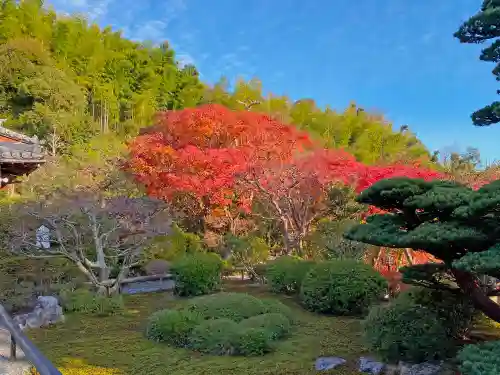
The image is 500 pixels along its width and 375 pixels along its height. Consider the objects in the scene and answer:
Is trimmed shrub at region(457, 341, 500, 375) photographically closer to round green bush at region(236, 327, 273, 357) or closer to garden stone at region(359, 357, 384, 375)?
garden stone at region(359, 357, 384, 375)

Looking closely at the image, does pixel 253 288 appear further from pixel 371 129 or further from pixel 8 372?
pixel 371 129

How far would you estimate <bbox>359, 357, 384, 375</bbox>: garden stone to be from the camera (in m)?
4.52

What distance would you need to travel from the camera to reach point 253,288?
376 inches

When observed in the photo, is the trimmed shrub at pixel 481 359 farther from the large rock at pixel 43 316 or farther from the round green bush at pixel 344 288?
the large rock at pixel 43 316

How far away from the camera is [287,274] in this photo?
8.54m

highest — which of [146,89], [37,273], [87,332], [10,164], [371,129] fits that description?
[146,89]

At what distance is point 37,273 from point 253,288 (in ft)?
13.5

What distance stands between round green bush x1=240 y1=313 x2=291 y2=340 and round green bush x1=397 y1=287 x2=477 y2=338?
181cm

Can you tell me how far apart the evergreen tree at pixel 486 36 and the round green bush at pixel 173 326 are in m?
4.00

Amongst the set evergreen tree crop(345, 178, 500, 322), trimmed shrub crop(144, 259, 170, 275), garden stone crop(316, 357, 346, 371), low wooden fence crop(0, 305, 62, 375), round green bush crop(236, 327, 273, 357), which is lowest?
garden stone crop(316, 357, 346, 371)

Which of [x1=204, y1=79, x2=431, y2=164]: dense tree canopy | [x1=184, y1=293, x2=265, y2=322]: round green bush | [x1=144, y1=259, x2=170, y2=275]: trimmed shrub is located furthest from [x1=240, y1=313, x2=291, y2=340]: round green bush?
[x1=204, y1=79, x2=431, y2=164]: dense tree canopy

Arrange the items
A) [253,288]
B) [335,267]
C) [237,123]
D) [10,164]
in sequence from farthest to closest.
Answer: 1. [237,123]
2. [253,288]
3. [335,267]
4. [10,164]

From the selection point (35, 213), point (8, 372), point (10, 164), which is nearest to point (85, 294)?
point (35, 213)

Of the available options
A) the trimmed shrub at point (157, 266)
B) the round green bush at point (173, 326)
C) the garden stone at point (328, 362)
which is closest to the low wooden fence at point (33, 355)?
the round green bush at point (173, 326)
